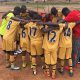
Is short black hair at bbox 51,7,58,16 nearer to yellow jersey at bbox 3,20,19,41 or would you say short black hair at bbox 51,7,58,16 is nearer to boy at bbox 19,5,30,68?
boy at bbox 19,5,30,68

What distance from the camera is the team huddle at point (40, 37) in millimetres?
7844

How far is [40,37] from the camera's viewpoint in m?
8.12

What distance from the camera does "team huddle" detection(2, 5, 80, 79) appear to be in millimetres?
7844

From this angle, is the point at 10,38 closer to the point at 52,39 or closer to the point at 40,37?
the point at 40,37

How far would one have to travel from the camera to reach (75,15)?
8195 mm

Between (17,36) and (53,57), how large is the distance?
1.48 metres

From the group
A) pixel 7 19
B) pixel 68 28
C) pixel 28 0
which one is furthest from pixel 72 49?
pixel 28 0

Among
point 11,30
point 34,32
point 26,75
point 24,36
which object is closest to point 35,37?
point 34,32

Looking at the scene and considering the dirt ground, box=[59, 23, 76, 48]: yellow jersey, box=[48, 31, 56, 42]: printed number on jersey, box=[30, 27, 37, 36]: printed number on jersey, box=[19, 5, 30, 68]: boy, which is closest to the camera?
box=[48, 31, 56, 42]: printed number on jersey

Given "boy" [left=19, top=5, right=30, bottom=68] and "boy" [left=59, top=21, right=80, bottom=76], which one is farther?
"boy" [left=19, top=5, right=30, bottom=68]

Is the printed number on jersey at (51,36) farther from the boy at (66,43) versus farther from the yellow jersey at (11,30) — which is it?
the yellow jersey at (11,30)

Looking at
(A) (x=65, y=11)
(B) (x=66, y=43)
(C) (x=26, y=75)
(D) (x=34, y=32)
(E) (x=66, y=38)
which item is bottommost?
(C) (x=26, y=75)

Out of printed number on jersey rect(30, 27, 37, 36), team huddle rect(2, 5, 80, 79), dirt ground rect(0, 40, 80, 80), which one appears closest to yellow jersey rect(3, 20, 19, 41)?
team huddle rect(2, 5, 80, 79)

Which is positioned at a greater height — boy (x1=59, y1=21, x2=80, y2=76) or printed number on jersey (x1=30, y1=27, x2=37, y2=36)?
printed number on jersey (x1=30, y1=27, x2=37, y2=36)
